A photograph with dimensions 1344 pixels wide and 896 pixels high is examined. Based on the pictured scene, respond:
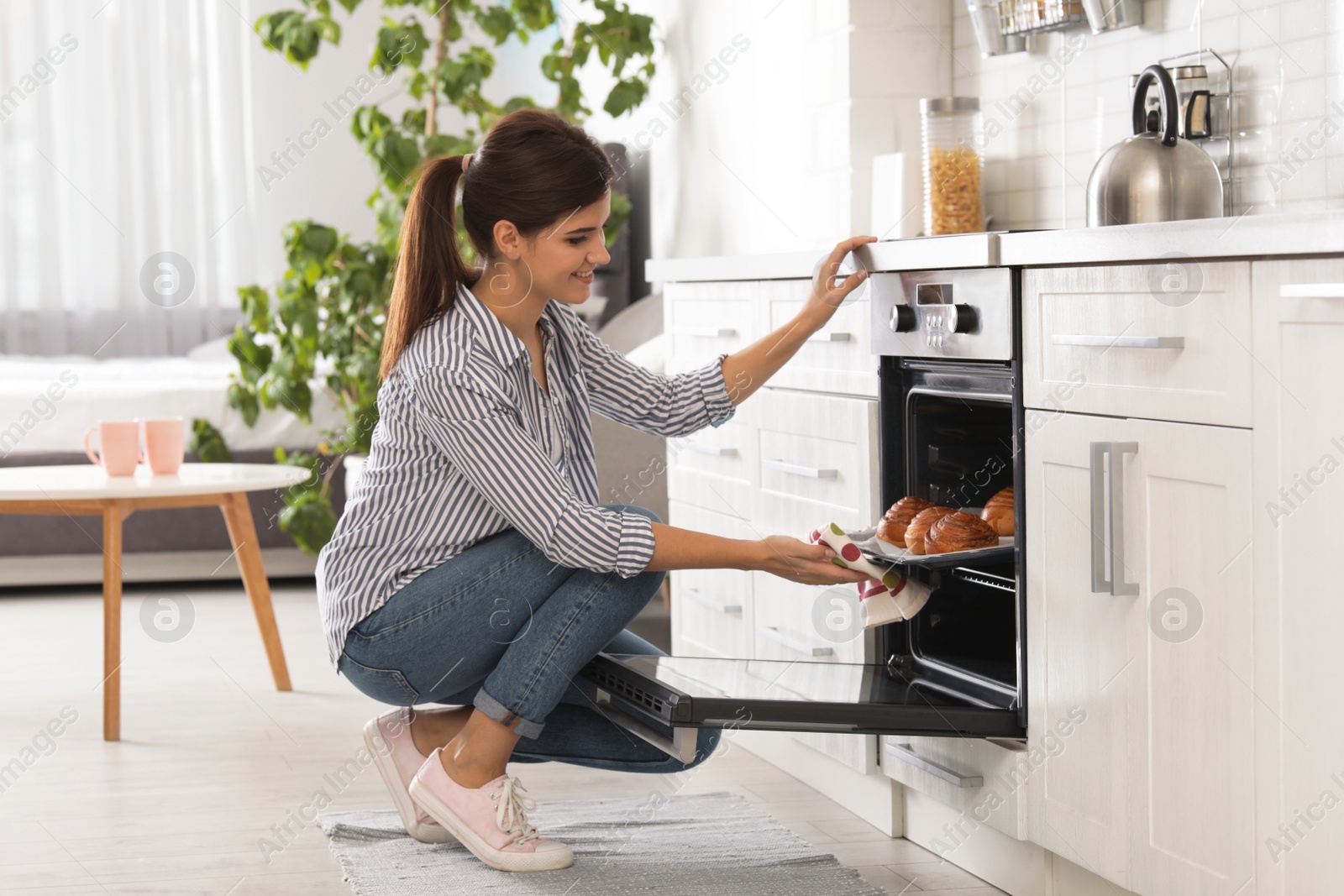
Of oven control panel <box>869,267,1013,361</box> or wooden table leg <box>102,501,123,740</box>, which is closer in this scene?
oven control panel <box>869,267,1013,361</box>

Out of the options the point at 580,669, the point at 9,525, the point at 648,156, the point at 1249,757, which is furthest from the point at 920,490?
the point at 9,525

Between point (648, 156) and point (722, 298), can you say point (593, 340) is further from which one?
point (648, 156)

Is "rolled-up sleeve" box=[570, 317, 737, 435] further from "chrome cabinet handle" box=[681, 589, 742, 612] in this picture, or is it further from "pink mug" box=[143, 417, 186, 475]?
"pink mug" box=[143, 417, 186, 475]

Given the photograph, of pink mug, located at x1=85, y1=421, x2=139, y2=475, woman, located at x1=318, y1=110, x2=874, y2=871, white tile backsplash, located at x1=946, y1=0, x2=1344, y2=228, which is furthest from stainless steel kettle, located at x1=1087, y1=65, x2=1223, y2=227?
pink mug, located at x1=85, y1=421, x2=139, y2=475

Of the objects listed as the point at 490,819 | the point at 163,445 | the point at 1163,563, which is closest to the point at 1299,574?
the point at 1163,563

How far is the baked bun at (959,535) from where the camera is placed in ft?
6.01

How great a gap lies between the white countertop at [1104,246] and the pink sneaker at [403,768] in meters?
0.91

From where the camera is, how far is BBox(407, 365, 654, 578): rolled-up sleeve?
6.10 feet

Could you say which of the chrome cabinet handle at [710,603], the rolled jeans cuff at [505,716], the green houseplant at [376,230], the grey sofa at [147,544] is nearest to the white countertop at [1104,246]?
the chrome cabinet handle at [710,603]

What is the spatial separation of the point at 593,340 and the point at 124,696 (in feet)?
5.14

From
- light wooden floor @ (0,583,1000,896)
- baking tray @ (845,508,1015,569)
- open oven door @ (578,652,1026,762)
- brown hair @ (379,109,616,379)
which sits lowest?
light wooden floor @ (0,583,1000,896)

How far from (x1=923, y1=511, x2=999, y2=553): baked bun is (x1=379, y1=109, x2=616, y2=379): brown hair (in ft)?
2.05

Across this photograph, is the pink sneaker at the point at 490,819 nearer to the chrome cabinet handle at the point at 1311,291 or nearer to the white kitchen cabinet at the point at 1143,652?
the white kitchen cabinet at the point at 1143,652

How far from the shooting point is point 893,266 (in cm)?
202
